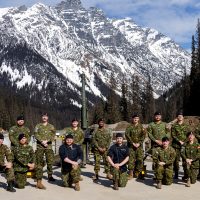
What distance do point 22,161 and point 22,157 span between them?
110mm

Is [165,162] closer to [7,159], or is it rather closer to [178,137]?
[178,137]

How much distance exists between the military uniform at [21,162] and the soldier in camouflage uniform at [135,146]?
3.05m

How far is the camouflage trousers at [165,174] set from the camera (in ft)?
41.8

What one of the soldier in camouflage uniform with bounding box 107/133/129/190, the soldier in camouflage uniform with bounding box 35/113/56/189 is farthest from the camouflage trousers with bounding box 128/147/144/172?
the soldier in camouflage uniform with bounding box 35/113/56/189

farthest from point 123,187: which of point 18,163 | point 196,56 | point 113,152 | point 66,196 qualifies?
point 196,56

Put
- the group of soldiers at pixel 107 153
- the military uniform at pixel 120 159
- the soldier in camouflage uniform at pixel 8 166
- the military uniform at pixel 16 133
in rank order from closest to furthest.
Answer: the soldier in camouflage uniform at pixel 8 166 < the group of soldiers at pixel 107 153 < the military uniform at pixel 120 159 < the military uniform at pixel 16 133

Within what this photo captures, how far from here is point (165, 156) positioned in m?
12.9

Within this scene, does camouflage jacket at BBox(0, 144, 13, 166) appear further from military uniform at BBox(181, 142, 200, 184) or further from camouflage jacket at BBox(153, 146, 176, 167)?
military uniform at BBox(181, 142, 200, 184)

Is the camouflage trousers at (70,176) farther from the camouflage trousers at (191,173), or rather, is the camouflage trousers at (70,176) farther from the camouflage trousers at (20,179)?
the camouflage trousers at (191,173)

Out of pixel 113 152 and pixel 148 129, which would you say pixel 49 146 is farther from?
pixel 148 129

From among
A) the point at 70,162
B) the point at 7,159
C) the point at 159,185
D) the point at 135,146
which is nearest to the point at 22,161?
the point at 7,159

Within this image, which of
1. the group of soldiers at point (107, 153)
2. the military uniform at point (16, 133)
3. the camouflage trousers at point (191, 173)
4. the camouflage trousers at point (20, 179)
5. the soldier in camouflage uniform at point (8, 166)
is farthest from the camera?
the camouflage trousers at point (191, 173)

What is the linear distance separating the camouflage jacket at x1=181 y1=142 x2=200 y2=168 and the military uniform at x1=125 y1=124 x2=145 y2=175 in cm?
125

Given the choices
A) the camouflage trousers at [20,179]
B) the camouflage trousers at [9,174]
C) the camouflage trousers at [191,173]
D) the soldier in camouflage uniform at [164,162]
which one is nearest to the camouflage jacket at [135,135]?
the soldier in camouflage uniform at [164,162]
